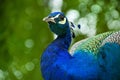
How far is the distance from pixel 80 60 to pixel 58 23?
0.32 metres

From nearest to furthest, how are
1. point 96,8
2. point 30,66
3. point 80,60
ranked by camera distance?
point 80,60 → point 96,8 → point 30,66

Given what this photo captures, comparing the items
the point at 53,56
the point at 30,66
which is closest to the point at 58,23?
the point at 53,56

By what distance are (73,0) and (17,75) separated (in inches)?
49.3

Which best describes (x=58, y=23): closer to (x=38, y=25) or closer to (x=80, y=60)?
(x=80, y=60)

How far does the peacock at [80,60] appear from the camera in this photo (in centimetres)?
362

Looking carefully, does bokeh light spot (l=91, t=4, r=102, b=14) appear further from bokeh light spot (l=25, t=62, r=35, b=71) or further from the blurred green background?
bokeh light spot (l=25, t=62, r=35, b=71)

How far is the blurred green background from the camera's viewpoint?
654cm

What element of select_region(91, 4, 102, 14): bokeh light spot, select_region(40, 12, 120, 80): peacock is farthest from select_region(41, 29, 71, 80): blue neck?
select_region(91, 4, 102, 14): bokeh light spot

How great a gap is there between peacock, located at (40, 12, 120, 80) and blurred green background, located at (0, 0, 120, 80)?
255 centimetres

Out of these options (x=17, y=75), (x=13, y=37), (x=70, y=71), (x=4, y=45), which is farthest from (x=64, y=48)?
(x=17, y=75)

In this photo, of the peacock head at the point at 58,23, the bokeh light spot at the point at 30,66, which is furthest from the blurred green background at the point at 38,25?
the peacock head at the point at 58,23

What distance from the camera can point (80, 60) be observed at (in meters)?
3.68

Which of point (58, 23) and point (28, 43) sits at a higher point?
point (58, 23)

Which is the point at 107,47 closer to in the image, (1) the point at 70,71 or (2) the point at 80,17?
(1) the point at 70,71
